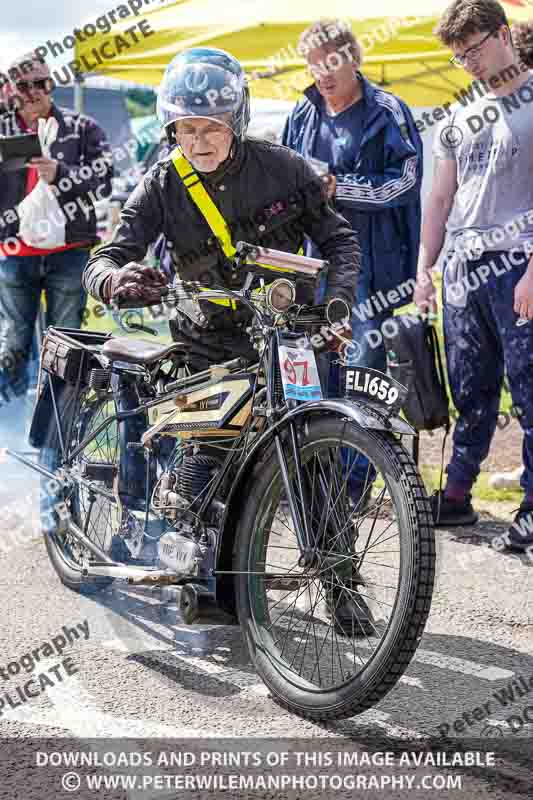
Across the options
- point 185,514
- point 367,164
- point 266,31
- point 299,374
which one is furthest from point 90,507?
point 266,31

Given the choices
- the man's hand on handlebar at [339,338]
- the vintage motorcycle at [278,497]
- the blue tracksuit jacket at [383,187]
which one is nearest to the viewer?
the vintage motorcycle at [278,497]

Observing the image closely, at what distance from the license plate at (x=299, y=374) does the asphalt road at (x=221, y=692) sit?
97 centimetres

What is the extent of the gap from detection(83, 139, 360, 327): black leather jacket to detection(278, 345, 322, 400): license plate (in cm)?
60

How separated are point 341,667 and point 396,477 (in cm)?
80

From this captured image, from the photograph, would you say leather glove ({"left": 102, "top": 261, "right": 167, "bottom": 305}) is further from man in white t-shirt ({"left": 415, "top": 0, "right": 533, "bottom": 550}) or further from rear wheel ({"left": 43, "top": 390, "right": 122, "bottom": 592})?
man in white t-shirt ({"left": 415, "top": 0, "right": 533, "bottom": 550})

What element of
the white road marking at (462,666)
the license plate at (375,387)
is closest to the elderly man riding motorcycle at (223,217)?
the license plate at (375,387)

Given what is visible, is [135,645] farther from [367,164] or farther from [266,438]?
[367,164]

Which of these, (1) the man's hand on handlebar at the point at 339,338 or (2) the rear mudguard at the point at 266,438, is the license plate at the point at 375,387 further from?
(1) the man's hand on handlebar at the point at 339,338

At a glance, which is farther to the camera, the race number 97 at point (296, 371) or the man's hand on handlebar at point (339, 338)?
the man's hand on handlebar at point (339, 338)

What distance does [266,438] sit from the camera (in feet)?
11.5

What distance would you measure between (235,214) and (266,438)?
100cm

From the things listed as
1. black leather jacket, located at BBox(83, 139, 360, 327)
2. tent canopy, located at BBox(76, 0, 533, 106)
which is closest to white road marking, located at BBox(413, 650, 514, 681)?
black leather jacket, located at BBox(83, 139, 360, 327)

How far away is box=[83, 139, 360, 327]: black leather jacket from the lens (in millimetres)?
4086

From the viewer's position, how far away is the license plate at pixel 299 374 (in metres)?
3.48
